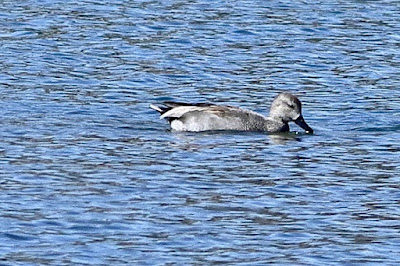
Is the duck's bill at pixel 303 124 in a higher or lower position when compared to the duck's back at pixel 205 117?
lower

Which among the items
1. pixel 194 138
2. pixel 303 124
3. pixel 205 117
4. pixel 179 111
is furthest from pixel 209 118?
pixel 303 124

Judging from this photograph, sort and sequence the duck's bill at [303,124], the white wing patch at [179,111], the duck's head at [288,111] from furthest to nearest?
the duck's head at [288,111] → the duck's bill at [303,124] → the white wing patch at [179,111]

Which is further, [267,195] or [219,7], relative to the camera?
[219,7]

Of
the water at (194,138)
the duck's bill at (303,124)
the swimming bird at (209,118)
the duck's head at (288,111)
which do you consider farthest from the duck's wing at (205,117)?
the duck's bill at (303,124)

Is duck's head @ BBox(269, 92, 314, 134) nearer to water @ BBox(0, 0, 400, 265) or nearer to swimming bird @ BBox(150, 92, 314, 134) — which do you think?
swimming bird @ BBox(150, 92, 314, 134)

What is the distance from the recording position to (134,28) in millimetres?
26016

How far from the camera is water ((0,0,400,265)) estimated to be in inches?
464

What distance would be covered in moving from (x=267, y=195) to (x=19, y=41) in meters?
11.4

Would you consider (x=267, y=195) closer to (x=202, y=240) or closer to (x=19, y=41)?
(x=202, y=240)

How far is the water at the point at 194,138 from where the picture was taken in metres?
11.8

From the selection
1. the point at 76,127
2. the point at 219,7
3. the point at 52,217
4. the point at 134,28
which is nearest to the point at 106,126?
the point at 76,127

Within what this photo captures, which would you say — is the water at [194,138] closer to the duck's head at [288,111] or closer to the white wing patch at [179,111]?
the white wing patch at [179,111]

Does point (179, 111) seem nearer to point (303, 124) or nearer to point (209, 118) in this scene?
point (209, 118)

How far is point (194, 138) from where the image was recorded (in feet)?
57.0
